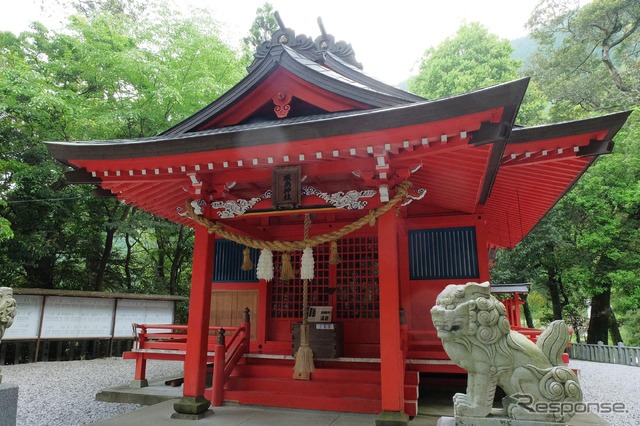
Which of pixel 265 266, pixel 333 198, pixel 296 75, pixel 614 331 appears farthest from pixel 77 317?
pixel 614 331

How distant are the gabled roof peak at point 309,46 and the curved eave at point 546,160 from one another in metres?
4.35

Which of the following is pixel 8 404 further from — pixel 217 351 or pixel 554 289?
pixel 554 289

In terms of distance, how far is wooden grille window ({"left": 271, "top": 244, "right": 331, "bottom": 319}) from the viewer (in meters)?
7.86

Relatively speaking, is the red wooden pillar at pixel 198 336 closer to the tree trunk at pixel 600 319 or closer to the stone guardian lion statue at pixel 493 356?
the stone guardian lion statue at pixel 493 356

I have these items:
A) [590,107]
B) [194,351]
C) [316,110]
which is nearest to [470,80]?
[590,107]

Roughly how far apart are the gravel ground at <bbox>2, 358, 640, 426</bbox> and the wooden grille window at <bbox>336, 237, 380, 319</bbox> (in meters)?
4.05

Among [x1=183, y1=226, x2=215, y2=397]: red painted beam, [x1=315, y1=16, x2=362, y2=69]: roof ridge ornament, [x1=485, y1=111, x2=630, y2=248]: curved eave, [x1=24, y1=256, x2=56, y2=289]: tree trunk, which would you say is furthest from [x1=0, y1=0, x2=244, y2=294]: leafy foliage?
[x1=485, y1=111, x2=630, y2=248]: curved eave

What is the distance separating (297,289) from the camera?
805 cm

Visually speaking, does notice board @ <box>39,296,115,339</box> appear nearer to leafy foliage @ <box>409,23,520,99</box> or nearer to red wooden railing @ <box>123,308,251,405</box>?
red wooden railing @ <box>123,308,251,405</box>

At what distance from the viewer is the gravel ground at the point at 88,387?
248 inches

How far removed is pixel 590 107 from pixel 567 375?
821 inches

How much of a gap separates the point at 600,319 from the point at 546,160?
58.6ft

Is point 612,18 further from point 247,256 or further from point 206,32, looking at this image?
point 247,256

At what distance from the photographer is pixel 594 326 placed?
18.6m
